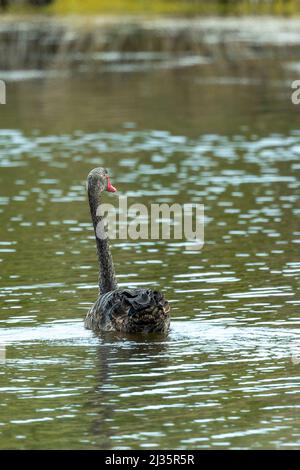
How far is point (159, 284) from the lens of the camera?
16.6 m

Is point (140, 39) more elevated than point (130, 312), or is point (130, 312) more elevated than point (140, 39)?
point (130, 312)

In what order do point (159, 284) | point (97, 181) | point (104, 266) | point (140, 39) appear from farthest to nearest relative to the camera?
point (140, 39), point (159, 284), point (97, 181), point (104, 266)

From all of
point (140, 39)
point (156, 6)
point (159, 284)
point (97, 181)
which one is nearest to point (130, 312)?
point (97, 181)

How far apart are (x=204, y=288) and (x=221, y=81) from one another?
91.7ft

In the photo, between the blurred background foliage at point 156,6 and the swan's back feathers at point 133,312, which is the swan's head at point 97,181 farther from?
the blurred background foliage at point 156,6

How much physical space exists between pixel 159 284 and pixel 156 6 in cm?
7249

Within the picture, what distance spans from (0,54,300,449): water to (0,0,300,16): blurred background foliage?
149ft

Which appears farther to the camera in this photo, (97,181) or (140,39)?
(140,39)

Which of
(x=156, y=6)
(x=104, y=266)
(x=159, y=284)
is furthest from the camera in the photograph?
(x=156, y=6)

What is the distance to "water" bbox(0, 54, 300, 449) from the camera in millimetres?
10953

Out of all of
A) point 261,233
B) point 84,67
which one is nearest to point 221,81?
point 84,67

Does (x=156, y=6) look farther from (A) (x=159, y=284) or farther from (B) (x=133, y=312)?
Answer: (B) (x=133, y=312)

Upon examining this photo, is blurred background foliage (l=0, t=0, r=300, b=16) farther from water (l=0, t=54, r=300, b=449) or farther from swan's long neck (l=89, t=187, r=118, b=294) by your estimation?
swan's long neck (l=89, t=187, r=118, b=294)

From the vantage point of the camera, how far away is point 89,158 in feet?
92.3
